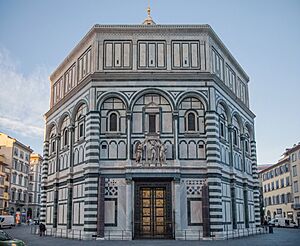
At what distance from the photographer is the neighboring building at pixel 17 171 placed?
7419 cm

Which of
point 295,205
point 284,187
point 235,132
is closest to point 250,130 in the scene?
point 235,132

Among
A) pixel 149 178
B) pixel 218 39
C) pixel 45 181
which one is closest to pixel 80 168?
pixel 149 178

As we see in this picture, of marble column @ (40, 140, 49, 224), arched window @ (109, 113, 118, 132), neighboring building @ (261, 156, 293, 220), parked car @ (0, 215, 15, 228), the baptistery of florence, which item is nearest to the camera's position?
the baptistery of florence

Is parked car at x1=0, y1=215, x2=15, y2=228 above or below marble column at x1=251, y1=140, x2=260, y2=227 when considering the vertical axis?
below

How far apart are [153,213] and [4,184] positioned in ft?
154

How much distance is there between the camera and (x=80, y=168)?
3388 cm

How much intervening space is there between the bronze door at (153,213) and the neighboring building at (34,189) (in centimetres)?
6476

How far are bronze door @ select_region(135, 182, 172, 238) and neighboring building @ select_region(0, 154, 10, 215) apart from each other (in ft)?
Result: 145

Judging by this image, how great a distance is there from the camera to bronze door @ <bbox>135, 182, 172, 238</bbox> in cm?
3048

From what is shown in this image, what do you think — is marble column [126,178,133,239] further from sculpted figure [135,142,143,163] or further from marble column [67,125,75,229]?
marble column [67,125,75,229]

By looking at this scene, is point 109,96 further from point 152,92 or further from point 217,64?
point 217,64

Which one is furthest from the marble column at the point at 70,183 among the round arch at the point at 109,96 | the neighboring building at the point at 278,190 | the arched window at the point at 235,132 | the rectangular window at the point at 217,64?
the neighboring building at the point at 278,190

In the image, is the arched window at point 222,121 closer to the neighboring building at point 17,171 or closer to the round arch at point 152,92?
the round arch at point 152,92

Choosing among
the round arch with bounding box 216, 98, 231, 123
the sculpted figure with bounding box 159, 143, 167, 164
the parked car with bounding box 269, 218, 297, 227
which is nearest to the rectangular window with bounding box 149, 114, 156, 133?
the sculpted figure with bounding box 159, 143, 167, 164
